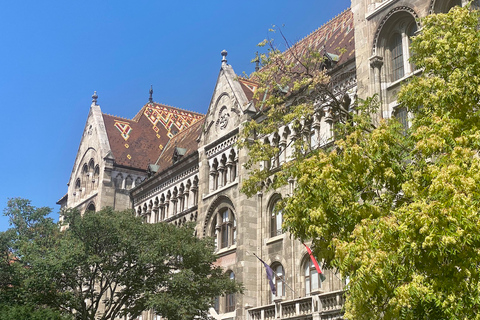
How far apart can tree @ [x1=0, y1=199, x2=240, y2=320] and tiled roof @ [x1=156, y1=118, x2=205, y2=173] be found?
15.2m

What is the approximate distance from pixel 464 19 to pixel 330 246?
6773 mm

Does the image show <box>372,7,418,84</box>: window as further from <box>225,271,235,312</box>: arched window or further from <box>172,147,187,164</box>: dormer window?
<box>172,147,187,164</box>: dormer window

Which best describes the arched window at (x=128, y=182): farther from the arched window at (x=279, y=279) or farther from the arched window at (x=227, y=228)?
the arched window at (x=279, y=279)

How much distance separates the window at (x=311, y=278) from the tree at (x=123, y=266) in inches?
141

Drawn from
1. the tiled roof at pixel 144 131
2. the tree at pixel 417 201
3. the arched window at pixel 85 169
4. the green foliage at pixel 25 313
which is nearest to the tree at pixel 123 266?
the green foliage at pixel 25 313

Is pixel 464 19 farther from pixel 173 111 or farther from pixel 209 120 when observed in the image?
pixel 173 111

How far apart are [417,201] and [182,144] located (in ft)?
129

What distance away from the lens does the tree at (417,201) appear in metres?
12.8

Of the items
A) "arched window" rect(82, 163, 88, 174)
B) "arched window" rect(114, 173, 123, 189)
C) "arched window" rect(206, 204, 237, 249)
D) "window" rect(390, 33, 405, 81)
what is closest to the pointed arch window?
"arched window" rect(206, 204, 237, 249)

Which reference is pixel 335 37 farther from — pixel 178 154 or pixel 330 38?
pixel 178 154

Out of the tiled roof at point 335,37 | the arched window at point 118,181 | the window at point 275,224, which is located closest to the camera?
the window at point 275,224

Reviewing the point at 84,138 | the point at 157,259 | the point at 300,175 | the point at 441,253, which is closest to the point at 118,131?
the point at 84,138

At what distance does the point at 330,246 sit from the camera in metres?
16.8

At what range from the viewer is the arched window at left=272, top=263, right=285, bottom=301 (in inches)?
1281
